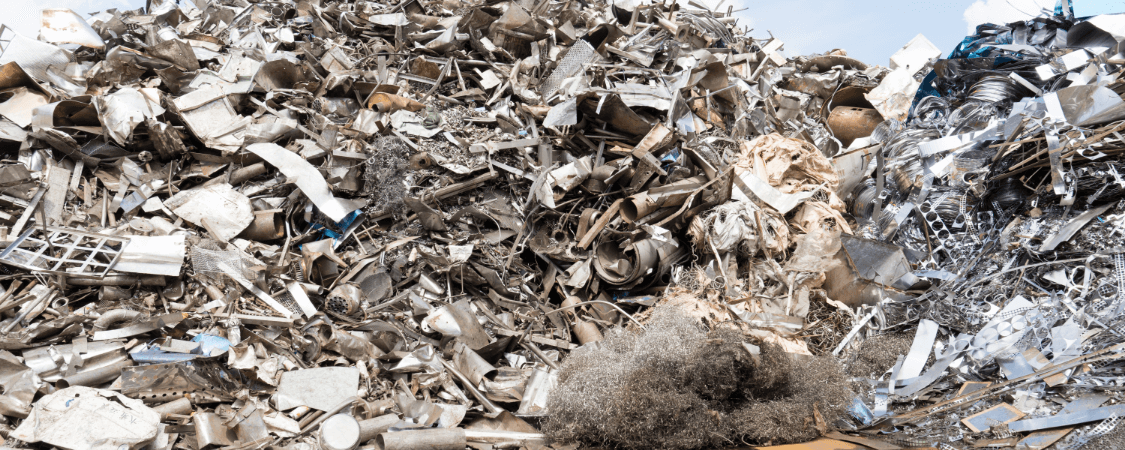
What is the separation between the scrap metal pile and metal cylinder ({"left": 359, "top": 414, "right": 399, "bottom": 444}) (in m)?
0.02

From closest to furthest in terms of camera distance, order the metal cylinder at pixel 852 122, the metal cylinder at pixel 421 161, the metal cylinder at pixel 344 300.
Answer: the metal cylinder at pixel 344 300
the metal cylinder at pixel 421 161
the metal cylinder at pixel 852 122

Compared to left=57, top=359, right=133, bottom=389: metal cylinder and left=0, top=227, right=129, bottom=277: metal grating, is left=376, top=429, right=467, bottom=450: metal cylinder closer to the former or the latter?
left=57, top=359, right=133, bottom=389: metal cylinder

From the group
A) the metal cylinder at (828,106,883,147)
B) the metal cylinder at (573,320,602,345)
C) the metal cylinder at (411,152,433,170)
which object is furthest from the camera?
the metal cylinder at (828,106,883,147)

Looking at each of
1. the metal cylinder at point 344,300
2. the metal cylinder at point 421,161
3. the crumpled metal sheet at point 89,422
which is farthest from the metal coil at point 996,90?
the crumpled metal sheet at point 89,422

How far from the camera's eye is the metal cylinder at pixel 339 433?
10.2 ft

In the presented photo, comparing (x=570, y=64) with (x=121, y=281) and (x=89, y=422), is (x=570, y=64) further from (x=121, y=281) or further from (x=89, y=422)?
(x=89, y=422)

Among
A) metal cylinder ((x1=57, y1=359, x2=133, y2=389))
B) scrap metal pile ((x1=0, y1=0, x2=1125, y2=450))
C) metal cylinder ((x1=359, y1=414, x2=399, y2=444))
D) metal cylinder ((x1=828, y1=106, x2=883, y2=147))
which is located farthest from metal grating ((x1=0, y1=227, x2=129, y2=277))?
metal cylinder ((x1=828, y1=106, x2=883, y2=147))

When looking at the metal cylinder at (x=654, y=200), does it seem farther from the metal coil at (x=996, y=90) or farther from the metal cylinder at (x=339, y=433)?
the metal coil at (x=996, y=90)

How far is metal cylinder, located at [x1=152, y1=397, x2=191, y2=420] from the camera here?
3.36 m

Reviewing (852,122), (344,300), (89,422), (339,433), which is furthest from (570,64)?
(89,422)

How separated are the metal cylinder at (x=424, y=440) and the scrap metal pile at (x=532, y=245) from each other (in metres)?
0.02

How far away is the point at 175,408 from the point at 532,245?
2.55 meters

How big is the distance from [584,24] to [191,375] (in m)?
5.10

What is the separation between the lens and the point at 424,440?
3162 millimetres
